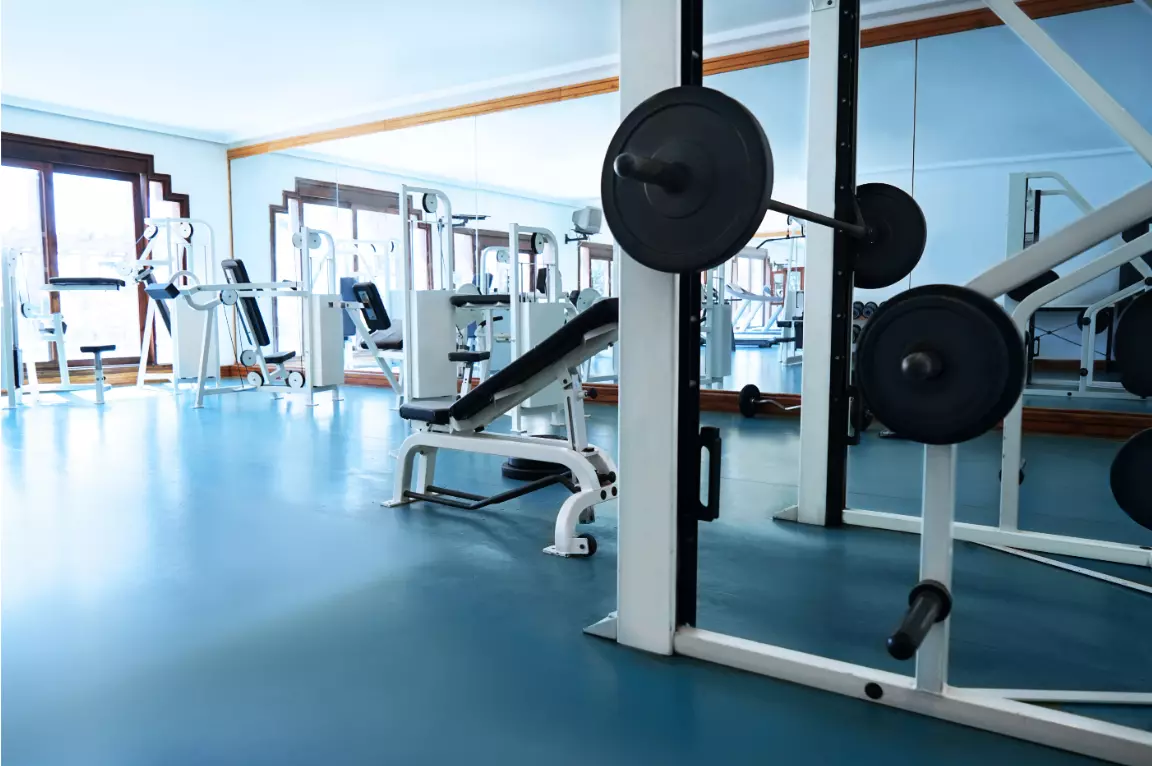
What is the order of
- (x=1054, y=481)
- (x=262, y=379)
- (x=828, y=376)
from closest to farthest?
(x=828, y=376) → (x=1054, y=481) → (x=262, y=379)

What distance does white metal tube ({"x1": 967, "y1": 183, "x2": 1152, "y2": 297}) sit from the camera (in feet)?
3.81

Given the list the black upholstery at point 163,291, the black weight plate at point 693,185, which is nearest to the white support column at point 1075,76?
the black weight plate at point 693,185

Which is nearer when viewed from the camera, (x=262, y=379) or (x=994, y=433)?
(x=994, y=433)

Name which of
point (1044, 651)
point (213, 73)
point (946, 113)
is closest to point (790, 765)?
point (1044, 651)

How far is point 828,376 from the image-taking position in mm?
2391

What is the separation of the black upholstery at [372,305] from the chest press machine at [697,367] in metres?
4.03

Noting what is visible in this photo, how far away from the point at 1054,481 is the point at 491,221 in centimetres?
455

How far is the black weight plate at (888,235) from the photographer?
2.14 metres

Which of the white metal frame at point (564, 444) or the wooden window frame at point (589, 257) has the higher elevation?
the wooden window frame at point (589, 257)

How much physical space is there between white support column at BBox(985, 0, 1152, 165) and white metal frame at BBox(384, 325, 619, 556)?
1192 millimetres

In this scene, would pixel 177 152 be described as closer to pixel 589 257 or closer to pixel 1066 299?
pixel 589 257

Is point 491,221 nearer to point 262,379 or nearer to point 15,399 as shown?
point 262,379

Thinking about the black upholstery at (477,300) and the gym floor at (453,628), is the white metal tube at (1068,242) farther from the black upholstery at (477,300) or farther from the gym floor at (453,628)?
the black upholstery at (477,300)

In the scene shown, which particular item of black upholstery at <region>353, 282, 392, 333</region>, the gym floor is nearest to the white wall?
black upholstery at <region>353, 282, 392, 333</region>
